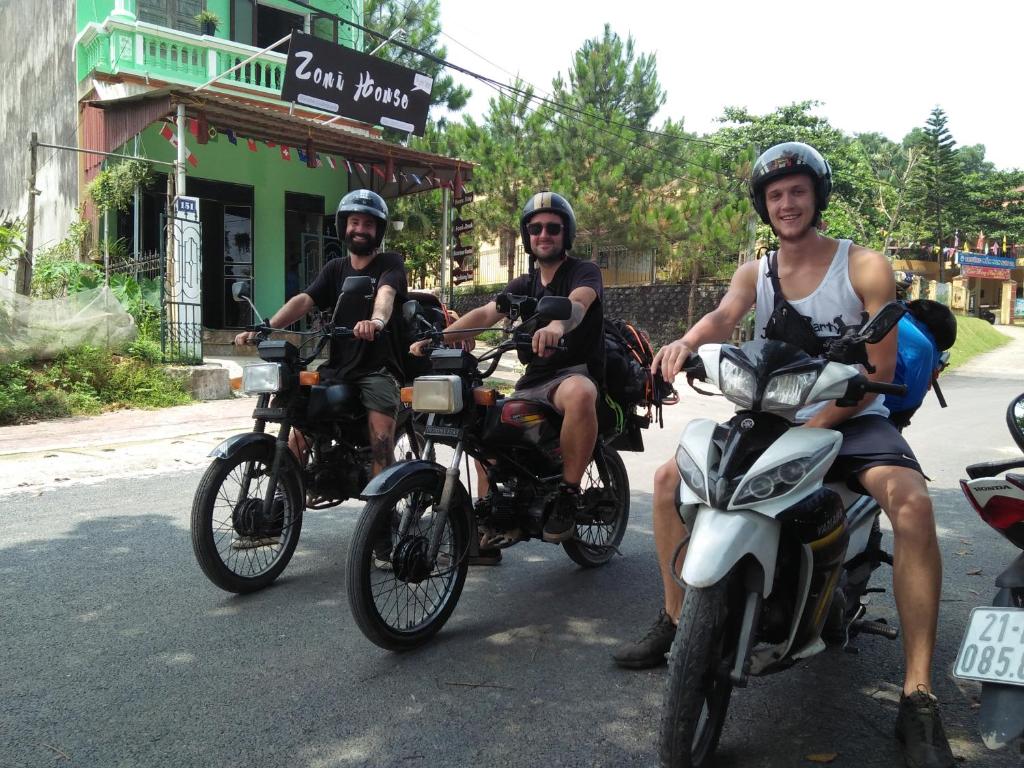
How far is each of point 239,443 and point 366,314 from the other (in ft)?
3.96

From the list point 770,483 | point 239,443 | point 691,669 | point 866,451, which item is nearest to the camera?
point 691,669

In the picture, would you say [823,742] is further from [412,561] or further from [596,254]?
[596,254]

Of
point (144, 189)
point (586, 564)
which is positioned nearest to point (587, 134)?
point (144, 189)

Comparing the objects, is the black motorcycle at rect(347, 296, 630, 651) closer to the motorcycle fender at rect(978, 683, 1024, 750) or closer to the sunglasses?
the sunglasses

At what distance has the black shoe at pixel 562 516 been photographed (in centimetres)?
378

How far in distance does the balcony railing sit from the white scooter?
14.1 meters

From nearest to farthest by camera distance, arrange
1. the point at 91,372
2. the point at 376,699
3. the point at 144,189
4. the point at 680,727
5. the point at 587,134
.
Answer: the point at 680,727 < the point at 376,699 < the point at 91,372 < the point at 144,189 < the point at 587,134

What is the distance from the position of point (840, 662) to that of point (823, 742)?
2.30ft

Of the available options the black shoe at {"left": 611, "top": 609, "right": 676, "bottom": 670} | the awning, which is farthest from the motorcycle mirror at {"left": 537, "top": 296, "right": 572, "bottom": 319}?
Result: the awning

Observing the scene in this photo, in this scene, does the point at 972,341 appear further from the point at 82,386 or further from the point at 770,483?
the point at 770,483

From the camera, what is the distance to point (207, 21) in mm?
15195

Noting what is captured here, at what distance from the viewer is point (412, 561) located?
3.18 metres

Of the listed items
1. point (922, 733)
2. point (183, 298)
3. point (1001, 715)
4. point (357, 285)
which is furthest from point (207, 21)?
point (1001, 715)

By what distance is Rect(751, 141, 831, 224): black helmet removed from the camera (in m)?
2.98
